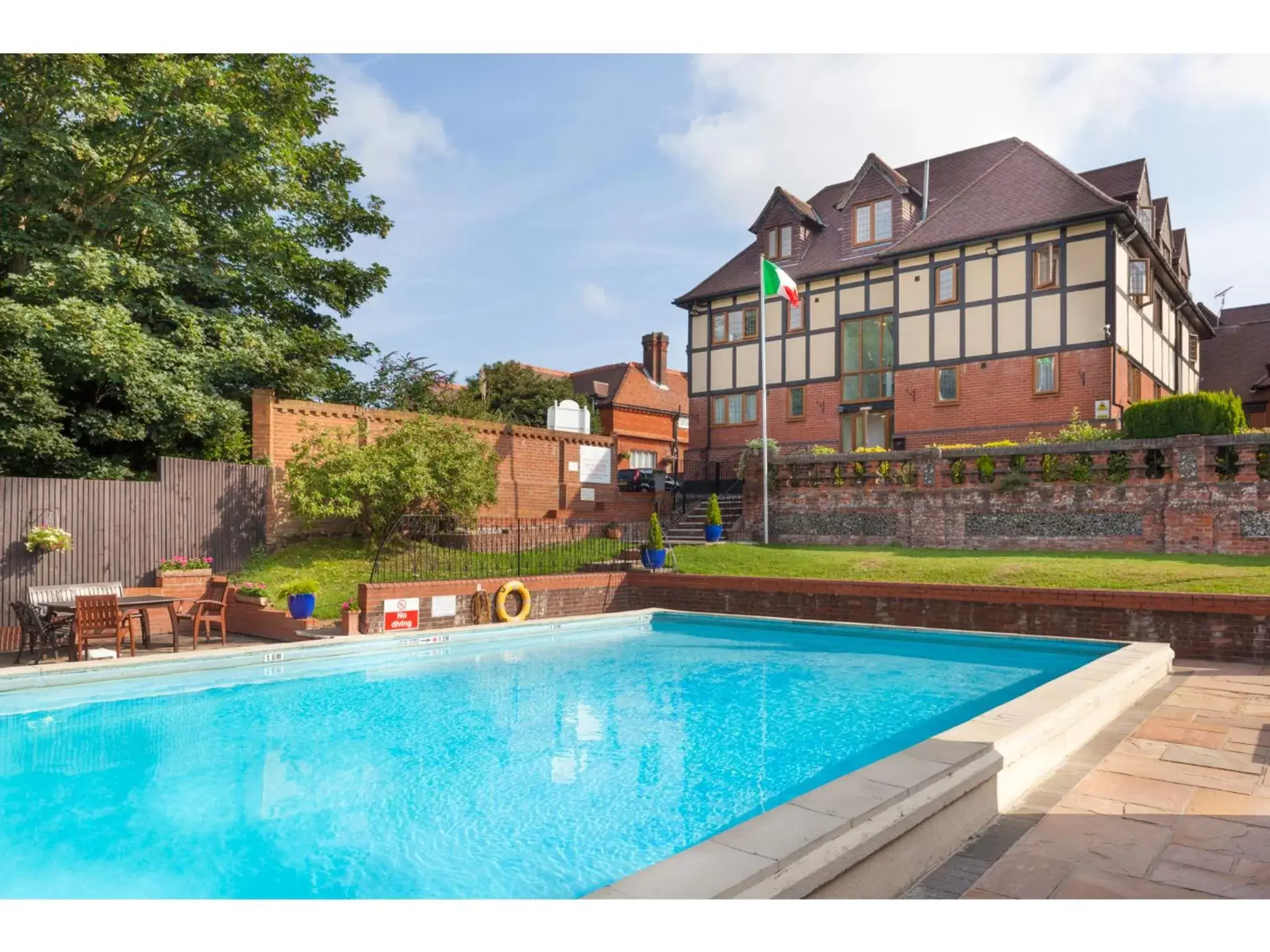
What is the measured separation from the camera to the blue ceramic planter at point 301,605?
12.4 m

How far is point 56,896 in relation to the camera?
14.6ft

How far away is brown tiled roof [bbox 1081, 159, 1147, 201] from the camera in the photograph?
23.4 meters

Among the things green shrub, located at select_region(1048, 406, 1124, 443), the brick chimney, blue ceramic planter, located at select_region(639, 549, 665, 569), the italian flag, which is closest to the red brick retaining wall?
blue ceramic planter, located at select_region(639, 549, 665, 569)

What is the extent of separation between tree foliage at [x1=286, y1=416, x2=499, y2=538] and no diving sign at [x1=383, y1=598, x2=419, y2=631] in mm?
3798

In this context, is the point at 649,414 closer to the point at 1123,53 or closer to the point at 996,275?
the point at 996,275

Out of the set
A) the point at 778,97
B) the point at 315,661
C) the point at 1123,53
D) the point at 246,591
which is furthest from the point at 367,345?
the point at 1123,53

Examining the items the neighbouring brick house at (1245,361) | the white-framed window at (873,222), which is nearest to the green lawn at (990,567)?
the white-framed window at (873,222)

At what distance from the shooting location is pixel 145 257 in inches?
687

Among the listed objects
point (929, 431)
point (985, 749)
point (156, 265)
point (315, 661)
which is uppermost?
point (156, 265)

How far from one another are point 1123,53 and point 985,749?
4779 millimetres

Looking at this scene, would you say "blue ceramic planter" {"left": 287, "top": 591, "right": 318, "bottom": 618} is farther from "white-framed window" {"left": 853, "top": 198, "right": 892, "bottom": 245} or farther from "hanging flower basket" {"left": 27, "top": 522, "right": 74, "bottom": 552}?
"white-framed window" {"left": 853, "top": 198, "right": 892, "bottom": 245}

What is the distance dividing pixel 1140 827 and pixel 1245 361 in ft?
115

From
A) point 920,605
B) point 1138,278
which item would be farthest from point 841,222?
point 920,605

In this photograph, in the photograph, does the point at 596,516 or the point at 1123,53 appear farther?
the point at 596,516
